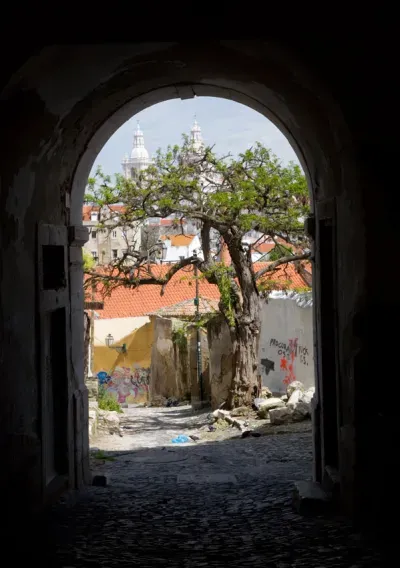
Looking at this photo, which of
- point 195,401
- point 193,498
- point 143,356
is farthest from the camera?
point 143,356

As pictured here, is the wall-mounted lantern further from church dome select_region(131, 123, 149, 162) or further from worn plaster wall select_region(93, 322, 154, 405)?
church dome select_region(131, 123, 149, 162)

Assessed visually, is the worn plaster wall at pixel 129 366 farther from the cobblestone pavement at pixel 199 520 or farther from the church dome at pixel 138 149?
the church dome at pixel 138 149

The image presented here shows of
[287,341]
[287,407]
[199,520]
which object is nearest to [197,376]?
[287,341]

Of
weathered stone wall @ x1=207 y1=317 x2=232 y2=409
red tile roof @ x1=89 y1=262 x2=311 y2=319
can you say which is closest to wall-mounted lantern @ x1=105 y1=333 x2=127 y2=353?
red tile roof @ x1=89 y1=262 x2=311 y2=319

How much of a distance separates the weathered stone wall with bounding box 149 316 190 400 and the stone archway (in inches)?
543

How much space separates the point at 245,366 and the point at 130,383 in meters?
10.9

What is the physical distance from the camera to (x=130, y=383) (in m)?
25.1

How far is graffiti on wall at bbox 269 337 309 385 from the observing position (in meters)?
17.8

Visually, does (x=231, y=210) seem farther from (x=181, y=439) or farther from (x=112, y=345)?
(x=112, y=345)

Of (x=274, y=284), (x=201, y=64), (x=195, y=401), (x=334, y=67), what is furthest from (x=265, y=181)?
(x=334, y=67)

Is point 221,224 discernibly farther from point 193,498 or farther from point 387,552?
point 387,552

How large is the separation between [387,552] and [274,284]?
10984 mm

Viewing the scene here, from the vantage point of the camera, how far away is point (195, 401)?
19.1 metres

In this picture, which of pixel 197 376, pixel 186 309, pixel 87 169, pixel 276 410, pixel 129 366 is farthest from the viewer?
pixel 129 366
